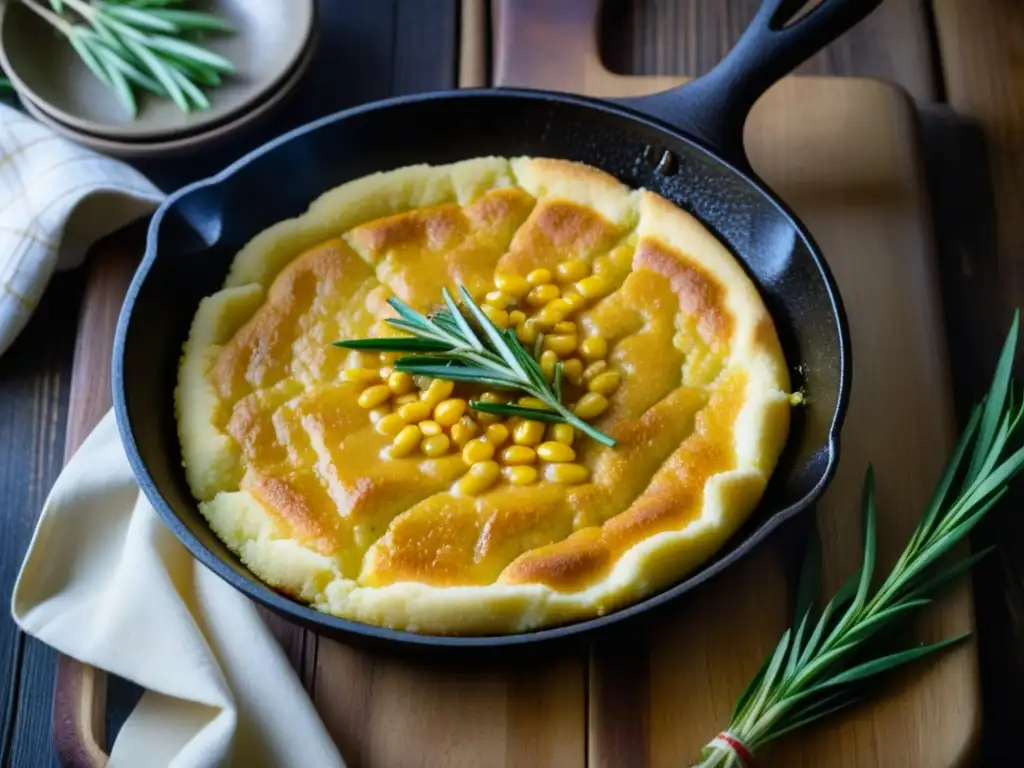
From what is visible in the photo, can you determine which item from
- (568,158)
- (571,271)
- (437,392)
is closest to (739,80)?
(568,158)

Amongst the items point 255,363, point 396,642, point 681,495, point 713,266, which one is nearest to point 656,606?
point 681,495

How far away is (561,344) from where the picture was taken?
92.5 inches

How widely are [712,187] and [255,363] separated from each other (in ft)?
3.86

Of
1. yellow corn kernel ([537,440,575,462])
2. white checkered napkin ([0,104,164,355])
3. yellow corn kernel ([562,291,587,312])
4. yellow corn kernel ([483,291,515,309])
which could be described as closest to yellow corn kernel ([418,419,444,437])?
yellow corn kernel ([537,440,575,462])

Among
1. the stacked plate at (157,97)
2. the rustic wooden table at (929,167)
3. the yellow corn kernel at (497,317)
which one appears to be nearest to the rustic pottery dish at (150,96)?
the stacked plate at (157,97)

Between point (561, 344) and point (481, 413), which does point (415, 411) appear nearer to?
point (481, 413)

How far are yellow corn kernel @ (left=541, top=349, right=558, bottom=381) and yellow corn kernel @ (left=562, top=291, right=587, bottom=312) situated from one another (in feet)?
0.48

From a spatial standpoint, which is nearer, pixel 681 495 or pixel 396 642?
pixel 396 642

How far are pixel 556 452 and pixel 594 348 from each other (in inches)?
11.2

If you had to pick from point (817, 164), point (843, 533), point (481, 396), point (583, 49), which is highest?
point (583, 49)

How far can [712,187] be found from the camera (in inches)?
101

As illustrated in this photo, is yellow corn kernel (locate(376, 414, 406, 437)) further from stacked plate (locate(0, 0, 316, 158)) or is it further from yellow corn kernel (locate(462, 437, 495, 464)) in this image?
stacked plate (locate(0, 0, 316, 158))

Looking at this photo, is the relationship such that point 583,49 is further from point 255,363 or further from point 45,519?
point 45,519

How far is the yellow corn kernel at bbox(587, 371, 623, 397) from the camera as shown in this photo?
2.30 meters
